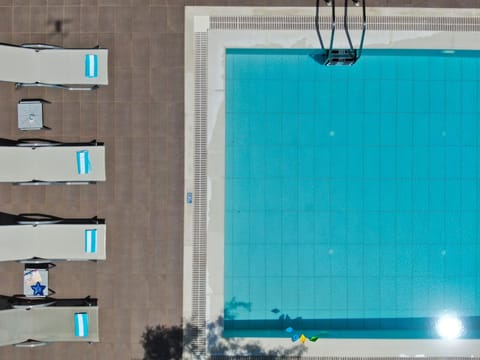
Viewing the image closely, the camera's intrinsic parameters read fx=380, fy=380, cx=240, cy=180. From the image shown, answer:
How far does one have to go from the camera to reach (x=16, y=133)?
10898 mm

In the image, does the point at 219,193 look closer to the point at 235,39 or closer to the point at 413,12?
the point at 235,39

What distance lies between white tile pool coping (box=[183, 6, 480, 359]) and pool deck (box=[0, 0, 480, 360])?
0.31 metres

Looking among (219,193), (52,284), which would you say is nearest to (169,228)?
(219,193)

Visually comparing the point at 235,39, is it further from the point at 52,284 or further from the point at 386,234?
the point at 52,284

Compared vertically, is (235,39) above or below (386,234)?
above

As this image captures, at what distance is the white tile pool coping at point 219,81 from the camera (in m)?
10.7

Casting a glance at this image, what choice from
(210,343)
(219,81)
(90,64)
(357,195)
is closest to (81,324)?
(210,343)

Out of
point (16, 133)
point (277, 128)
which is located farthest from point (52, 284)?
point (277, 128)

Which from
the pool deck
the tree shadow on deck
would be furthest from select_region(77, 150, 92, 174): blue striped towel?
the tree shadow on deck

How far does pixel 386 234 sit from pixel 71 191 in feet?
30.0

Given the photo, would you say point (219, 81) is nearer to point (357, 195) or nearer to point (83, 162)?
point (83, 162)

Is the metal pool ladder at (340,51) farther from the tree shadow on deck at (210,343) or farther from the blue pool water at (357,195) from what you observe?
the tree shadow on deck at (210,343)

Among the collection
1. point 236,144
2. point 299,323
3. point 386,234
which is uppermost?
point 236,144

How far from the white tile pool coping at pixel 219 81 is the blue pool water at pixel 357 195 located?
1.18 ft
